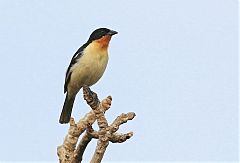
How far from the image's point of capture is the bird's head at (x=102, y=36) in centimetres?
805

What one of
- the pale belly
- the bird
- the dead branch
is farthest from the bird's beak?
the dead branch

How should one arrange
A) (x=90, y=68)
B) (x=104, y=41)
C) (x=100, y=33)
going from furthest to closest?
(x=100, y=33)
(x=104, y=41)
(x=90, y=68)

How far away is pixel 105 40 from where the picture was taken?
810 centimetres

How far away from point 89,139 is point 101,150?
0.29 m

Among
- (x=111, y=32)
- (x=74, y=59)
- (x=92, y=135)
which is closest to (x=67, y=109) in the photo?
(x=74, y=59)

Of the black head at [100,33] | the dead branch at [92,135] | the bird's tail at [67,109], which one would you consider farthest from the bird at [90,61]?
the dead branch at [92,135]

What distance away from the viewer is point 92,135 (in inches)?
157

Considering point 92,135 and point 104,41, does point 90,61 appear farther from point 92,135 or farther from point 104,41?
point 92,135

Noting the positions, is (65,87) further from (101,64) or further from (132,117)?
(132,117)

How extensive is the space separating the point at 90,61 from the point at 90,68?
11cm

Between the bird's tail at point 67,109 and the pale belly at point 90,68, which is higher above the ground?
the bird's tail at point 67,109

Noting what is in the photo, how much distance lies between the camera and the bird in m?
7.83

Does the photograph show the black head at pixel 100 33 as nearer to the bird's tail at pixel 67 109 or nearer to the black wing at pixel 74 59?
the black wing at pixel 74 59

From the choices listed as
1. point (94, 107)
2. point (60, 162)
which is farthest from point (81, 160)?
point (94, 107)
